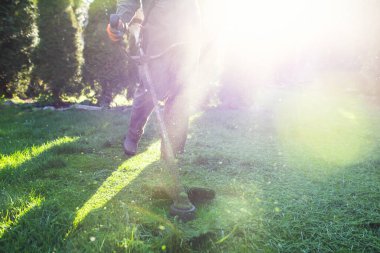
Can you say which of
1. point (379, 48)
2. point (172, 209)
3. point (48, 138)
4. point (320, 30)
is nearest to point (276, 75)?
point (320, 30)

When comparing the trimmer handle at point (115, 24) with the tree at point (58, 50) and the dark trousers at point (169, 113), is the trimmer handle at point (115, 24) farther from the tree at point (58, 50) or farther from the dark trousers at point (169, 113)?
the tree at point (58, 50)

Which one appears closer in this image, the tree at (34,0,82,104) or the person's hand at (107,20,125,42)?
the person's hand at (107,20,125,42)

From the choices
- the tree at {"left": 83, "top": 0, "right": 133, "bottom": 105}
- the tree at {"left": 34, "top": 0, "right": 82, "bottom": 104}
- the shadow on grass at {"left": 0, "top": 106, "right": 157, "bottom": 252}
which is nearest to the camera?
the shadow on grass at {"left": 0, "top": 106, "right": 157, "bottom": 252}

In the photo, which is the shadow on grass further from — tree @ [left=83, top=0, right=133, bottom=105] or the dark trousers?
tree @ [left=83, top=0, right=133, bottom=105]

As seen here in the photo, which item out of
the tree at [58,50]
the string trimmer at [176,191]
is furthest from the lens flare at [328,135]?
the tree at [58,50]

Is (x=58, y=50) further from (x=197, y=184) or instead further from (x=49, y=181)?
(x=197, y=184)

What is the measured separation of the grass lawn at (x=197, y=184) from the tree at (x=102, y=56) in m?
3.56

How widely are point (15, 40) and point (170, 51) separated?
725 cm

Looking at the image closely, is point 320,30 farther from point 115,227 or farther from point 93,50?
point 115,227

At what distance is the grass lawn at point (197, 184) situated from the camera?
6.53ft

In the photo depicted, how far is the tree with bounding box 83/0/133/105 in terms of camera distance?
883 centimetres

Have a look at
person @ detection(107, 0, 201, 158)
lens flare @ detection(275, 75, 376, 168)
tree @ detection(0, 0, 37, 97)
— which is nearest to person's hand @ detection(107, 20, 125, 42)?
person @ detection(107, 0, 201, 158)

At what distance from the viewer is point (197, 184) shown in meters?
3.11

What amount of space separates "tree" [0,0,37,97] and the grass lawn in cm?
419
